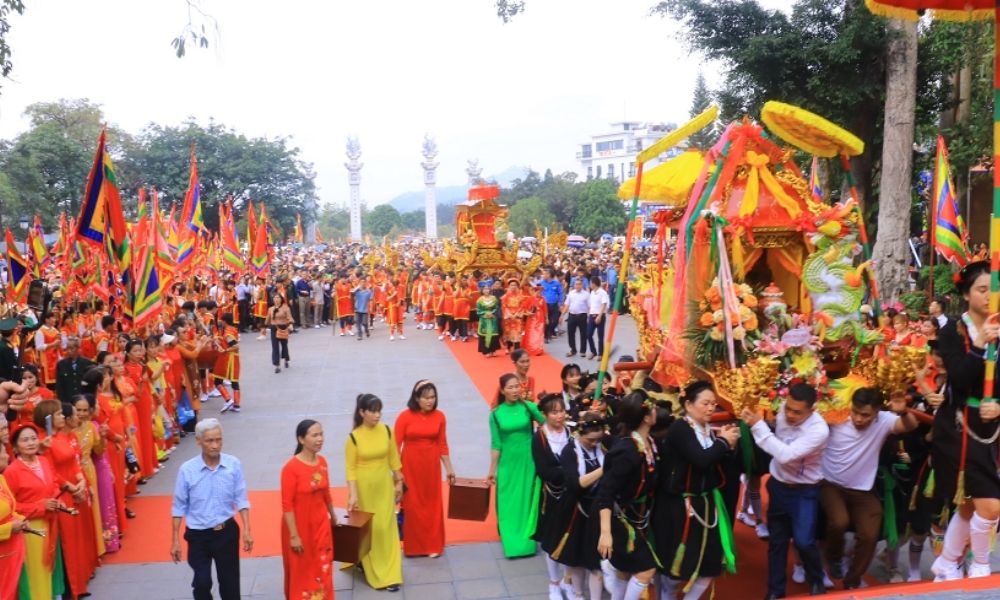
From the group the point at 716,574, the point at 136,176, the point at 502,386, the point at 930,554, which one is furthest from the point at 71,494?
the point at 136,176

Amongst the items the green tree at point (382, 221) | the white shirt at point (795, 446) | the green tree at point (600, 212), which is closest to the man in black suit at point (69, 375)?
the white shirt at point (795, 446)

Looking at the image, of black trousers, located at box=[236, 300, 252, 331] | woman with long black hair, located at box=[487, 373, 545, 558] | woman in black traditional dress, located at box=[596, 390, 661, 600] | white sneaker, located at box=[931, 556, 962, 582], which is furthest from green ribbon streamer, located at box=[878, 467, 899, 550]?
black trousers, located at box=[236, 300, 252, 331]

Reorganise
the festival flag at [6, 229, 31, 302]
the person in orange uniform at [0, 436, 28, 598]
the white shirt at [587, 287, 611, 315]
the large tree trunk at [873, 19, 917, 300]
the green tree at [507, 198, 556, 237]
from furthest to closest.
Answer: the green tree at [507, 198, 556, 237]
the white shirt at [587, 287, 611, 315]
the large tree trunk at [873, 19, 917, 300]
the festival flag at [6, 229, 31, 302]
the person in orange uniform at [0, 436, 28, 598]

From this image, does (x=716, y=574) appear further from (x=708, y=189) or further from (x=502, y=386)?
(x=708, y=189)

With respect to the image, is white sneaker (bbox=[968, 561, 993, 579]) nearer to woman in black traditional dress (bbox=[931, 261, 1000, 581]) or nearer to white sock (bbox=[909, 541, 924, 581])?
woman in black traditional dress (bbox=[931, 261, 1000, 581])

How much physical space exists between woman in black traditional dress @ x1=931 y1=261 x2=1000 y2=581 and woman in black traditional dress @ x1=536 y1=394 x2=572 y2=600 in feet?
7.40

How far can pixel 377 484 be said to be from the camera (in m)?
6.00

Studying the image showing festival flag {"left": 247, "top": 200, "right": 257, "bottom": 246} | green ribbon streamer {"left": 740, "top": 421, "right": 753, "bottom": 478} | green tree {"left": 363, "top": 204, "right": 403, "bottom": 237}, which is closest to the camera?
green ribbon streamer {"left": 740, "top": 421, "right": 753, "bottom": 478}

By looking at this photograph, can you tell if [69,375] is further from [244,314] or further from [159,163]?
[159,163]

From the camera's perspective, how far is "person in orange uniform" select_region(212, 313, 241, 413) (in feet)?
39.2

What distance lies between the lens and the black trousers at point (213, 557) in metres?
5.11

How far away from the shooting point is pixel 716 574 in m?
4.97

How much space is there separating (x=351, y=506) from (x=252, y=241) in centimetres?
1742

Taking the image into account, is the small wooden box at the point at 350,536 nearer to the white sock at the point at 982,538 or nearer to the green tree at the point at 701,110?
the white sock at the point at 982,538
